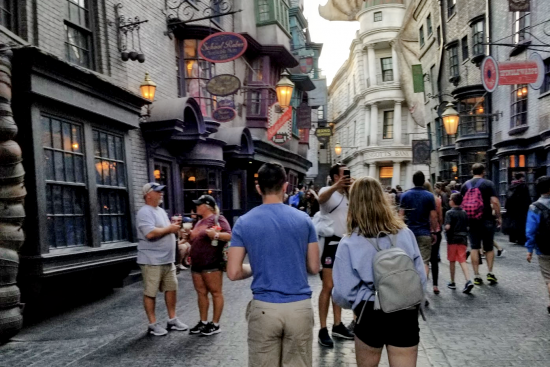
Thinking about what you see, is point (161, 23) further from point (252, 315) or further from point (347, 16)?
point (347, 16)

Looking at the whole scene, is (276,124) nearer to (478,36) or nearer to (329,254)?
(478,36)

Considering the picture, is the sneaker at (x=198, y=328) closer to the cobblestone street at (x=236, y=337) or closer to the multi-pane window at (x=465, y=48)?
the cobblestone street at (x=236, y=337)

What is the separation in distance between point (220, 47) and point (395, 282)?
10894 mm

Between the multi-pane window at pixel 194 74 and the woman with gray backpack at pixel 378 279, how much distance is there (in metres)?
11.2

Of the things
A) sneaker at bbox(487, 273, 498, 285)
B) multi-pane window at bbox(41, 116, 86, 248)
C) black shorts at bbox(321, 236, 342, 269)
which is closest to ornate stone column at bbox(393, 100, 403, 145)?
sneaker at bbox(487, 273, 498, 285)

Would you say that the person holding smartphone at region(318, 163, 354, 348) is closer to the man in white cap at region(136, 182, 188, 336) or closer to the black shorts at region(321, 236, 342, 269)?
the black shorts at region(321, 236, 342, 269)

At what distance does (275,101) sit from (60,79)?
13.9 m

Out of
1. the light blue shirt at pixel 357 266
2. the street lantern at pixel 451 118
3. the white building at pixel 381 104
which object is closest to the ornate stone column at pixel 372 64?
the white building at pixel 381 104

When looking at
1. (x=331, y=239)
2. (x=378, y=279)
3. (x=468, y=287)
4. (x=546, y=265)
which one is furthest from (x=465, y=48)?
(x=378, y=279)

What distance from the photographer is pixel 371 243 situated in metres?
3.32

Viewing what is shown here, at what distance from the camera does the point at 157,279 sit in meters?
6.26

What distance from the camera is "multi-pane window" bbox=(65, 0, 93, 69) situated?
29.7ft

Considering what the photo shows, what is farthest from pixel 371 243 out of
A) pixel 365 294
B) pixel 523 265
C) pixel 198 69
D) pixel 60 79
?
pixel 198 69

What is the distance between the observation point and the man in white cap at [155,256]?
623 cm
